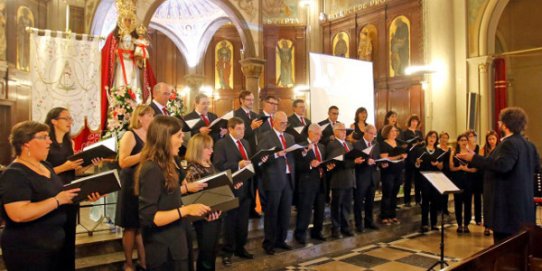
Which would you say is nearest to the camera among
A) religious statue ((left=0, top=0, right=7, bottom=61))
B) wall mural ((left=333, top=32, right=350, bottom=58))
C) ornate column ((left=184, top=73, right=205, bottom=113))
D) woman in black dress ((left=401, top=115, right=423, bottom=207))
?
woman in black dress ((left=401, top=115, right=423, bottom=207))

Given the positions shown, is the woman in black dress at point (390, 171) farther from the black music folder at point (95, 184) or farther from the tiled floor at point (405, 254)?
the black music folder at point (95, 184)

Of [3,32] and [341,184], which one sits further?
[3,32]

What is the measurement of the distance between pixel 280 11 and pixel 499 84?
6.90 metres

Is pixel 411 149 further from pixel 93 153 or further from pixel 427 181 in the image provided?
pixel 93 153

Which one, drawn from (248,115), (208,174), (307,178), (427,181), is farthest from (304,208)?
(427,181)

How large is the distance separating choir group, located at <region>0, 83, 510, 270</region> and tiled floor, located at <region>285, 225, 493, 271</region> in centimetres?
30

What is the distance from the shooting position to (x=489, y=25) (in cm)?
986

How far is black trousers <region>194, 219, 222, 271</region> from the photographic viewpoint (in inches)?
137

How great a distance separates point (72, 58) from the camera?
18.3 feet

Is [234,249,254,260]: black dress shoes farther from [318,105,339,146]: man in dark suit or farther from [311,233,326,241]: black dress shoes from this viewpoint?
[318,105,339,146]: man in dark suit

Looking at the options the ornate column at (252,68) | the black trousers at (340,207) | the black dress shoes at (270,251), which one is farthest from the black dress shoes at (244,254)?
the ornate column at (252,68)

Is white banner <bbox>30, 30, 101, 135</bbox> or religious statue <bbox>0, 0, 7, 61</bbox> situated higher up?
religious statue <bbox>0, 0, 7, 61</bbox>

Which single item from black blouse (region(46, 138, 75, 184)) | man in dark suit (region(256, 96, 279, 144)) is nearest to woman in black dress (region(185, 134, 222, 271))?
black blouse (region(46, 138, 75, 184))

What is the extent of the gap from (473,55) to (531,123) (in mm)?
2983
